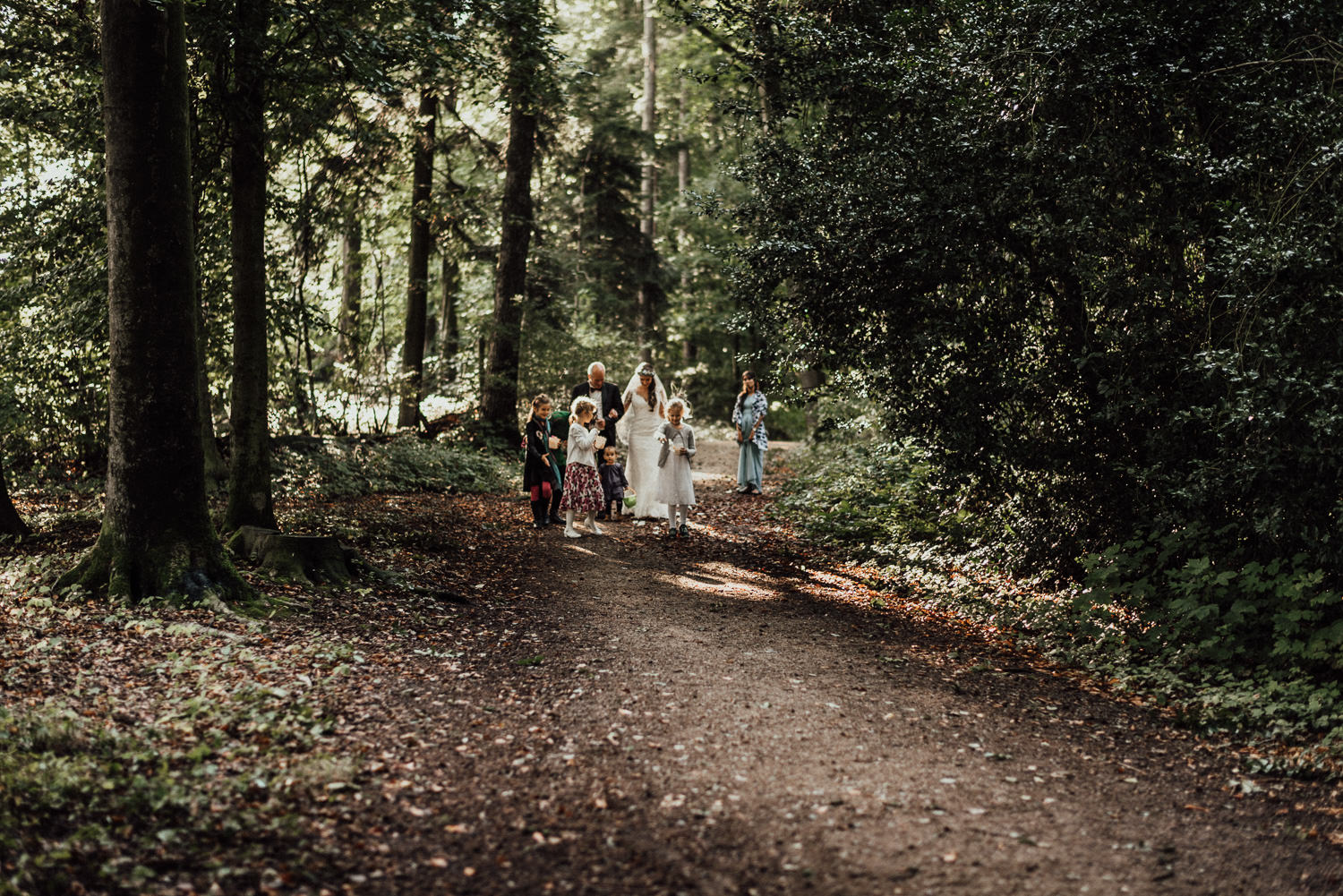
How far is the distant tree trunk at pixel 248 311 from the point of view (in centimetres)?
947

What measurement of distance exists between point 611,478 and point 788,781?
880cm

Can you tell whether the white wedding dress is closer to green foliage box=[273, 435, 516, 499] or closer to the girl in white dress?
the girl in white dress

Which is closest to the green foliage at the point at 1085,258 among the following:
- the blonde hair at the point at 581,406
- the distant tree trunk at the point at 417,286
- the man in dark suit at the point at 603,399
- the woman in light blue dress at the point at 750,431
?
the blonde hair at the point at 581,406

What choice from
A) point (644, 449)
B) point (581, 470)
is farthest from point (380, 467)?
point (581, 470)

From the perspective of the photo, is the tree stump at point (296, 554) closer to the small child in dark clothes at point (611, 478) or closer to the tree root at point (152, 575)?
the tree root at point (152, 575)

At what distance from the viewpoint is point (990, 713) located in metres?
6.18

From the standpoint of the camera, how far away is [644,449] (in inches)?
549

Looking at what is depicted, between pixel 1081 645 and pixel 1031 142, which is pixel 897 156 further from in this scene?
pixel 1081 645

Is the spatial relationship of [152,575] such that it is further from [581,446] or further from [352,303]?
[352,303]

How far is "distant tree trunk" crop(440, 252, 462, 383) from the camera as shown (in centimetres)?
2139

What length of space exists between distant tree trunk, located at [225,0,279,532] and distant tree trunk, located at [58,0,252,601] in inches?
86.8

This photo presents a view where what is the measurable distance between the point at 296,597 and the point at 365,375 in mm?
10692

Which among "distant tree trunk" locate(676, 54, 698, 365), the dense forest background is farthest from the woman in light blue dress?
"distant tree trunk" locate(676, 54, 698, 365)

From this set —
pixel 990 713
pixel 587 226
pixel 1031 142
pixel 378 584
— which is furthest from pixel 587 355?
pixel 990 713
